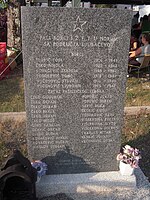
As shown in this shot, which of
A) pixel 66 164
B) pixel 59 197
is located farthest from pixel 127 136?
pixel 59 197

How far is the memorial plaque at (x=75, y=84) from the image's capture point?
3.03 meters

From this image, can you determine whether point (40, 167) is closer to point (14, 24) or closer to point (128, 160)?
point (128, 160)

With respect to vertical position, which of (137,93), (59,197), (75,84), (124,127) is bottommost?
(59,197)

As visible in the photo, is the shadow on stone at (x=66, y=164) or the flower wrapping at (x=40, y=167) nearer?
the flower wrapping at (x=40, y=167)

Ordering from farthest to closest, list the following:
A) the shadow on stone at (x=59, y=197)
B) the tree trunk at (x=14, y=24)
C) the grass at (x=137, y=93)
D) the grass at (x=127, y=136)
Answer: the tree trunk at (x=14, y=24)
the grass at (x=137, y=93)
the grass at (x=127, y=136)
the shadow on stone at (x=59, y=197)

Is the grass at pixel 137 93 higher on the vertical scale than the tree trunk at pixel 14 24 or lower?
lower

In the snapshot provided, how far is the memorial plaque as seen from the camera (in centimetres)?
303

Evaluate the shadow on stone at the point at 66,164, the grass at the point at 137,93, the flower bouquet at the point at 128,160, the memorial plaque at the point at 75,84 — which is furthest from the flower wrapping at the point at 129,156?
the grass at the point at 137,93

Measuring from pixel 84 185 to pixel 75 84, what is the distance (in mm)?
1250

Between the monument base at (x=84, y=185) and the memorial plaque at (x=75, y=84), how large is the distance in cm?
18

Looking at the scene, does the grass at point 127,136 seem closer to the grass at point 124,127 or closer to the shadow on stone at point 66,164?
the grass at point 124,127

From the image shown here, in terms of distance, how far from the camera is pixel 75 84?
3268mm

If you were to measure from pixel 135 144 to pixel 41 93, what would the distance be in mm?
2252

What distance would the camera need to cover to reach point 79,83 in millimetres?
3268
